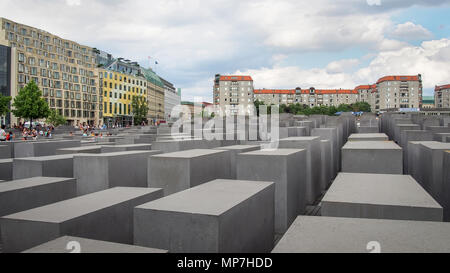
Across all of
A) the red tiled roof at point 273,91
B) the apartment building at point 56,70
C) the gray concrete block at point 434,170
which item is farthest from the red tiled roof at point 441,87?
the gray concrete block at point 434,170

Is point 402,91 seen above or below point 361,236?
above

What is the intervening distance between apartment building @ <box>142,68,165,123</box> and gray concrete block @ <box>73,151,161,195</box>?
83751 millimetres

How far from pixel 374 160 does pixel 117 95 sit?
74.2 meters

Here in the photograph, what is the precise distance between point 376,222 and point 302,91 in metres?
138

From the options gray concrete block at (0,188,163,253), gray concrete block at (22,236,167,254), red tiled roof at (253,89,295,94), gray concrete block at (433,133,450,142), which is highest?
red tiled roof at (253,89,295,94)

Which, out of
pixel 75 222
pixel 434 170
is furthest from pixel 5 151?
pixel 434 170

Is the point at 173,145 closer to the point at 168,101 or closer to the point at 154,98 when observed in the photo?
the point at 154,98

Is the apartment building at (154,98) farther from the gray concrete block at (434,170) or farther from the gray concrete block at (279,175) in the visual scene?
the gray concrete block at (434,170)

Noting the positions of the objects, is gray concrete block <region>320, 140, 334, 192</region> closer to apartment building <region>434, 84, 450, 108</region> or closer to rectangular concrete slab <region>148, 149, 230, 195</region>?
rectangular concrete slab <region>148, 149, 230, 195</region>

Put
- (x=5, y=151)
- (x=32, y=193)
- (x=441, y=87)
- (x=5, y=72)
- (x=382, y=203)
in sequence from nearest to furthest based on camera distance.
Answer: (x=382, y=203)
(x=32, y=193)
(x=5, y=151)
(x=5, y=72)
(x=441, y=87)

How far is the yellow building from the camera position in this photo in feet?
241

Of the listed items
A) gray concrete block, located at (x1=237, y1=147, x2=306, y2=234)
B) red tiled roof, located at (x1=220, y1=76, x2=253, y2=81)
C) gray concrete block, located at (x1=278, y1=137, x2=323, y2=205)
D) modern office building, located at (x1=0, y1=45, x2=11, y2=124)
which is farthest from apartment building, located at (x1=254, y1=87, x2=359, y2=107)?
gray concrete block, located at (x1=237, y1=147, x2=306, y2=234)

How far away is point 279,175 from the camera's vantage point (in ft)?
21.5
